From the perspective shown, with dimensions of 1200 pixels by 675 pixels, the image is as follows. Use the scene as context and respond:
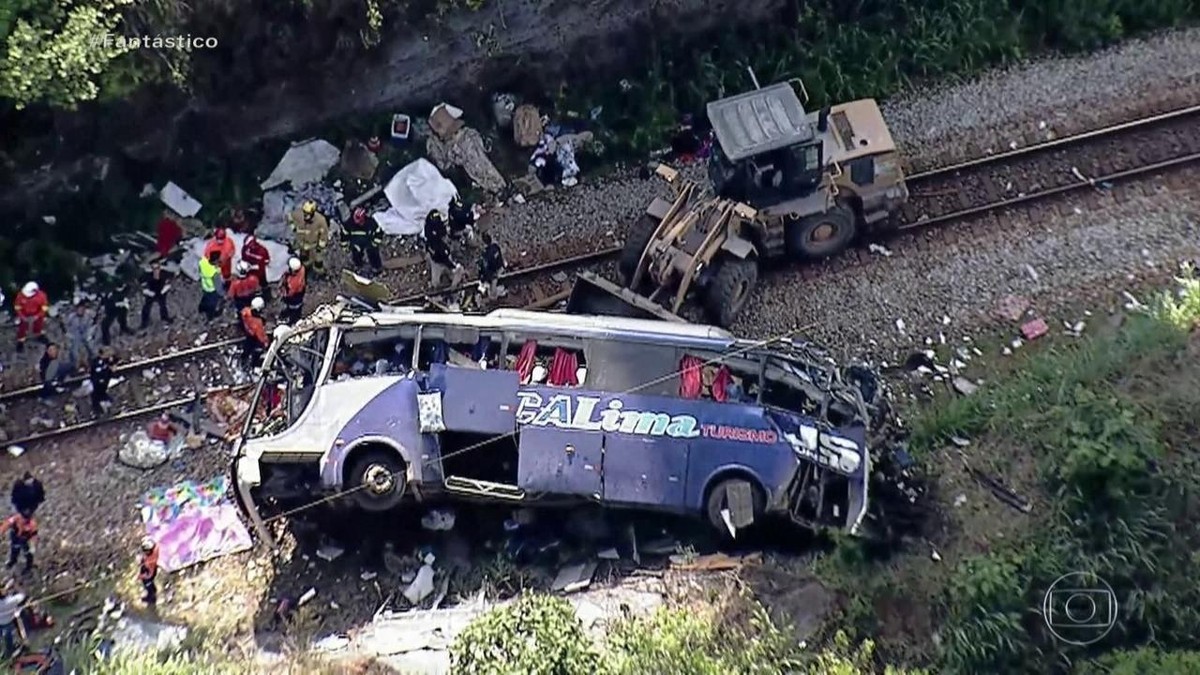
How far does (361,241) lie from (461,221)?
1407mm

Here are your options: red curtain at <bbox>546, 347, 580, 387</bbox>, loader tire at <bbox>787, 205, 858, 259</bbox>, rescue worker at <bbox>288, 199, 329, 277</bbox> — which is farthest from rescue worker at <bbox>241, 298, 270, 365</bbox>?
loader tire at <bbox>787, 205, 858, 259</bbox>

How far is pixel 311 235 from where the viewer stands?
18.8 m

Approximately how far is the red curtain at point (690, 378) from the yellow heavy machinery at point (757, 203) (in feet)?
4.74

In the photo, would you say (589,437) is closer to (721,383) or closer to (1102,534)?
(721,383)

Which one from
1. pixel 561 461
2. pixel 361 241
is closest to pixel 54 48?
pixel 361 241

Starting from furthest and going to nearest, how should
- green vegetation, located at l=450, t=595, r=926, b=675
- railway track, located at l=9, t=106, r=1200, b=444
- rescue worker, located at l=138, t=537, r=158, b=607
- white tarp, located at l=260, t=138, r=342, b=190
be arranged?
white tarp, located at l=260, t=138, r=342, b=190 < railway track, located at l=9, t=106, r=1200, b=444 < rescue worker, located at l=138, t=537, r=158, b=607 < green vegetation, located at l=450, t=595, r=926, b=675

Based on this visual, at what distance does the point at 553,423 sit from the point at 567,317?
1.59m

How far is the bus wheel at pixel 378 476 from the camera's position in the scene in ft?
52.1

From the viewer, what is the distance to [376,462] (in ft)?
52.4

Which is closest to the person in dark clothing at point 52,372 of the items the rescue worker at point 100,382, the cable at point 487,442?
the rescue worker at point 100,382

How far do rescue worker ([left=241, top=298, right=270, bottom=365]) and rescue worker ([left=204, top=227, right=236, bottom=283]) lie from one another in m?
0.72

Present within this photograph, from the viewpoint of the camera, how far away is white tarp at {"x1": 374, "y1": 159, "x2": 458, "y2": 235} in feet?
65.3

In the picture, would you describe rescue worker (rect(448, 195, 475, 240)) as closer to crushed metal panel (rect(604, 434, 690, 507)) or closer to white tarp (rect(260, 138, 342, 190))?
white tarp (rect(260, 138, 342, 190))

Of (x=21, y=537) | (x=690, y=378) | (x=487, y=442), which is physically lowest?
(x=21, y=537)
